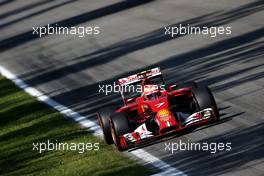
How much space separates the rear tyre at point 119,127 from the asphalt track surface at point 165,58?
643mm

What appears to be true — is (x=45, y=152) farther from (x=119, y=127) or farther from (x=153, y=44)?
(x=153, y=44)

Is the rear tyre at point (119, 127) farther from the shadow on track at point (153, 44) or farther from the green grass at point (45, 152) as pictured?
the shadow on track at point (153, 44)

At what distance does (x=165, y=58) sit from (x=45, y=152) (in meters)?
9.09

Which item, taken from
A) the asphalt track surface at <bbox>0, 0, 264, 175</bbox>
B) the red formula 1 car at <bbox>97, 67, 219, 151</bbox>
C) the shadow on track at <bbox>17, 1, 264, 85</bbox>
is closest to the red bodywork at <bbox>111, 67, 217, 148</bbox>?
the red formula 1 car at <bbox>97, 67, 219, 151</bbox>

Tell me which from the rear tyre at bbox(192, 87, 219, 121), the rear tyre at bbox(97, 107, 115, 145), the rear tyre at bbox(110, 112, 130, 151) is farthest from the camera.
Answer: the rear tyre at bbox(97, 107, 115, 145)

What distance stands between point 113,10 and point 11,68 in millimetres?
9410

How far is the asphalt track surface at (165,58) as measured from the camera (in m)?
16.3

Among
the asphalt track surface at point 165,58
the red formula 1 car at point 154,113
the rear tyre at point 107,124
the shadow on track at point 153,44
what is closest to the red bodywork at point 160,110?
the red formula 1 car at point 154,113

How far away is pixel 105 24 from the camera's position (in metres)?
35.8

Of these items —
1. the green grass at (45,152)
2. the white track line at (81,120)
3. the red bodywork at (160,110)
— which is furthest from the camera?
the red bodywork at (160,110)

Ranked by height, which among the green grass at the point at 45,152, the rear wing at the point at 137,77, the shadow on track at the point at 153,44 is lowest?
the green grass at the point at 45,152

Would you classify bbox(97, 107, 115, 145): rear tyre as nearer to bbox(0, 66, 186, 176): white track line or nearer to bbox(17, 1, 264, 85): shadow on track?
bbox(0, 66, 186, 176): white track line

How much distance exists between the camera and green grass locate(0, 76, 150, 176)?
1650 centimetres

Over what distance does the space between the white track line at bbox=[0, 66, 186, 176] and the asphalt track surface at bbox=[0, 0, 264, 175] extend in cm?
19
